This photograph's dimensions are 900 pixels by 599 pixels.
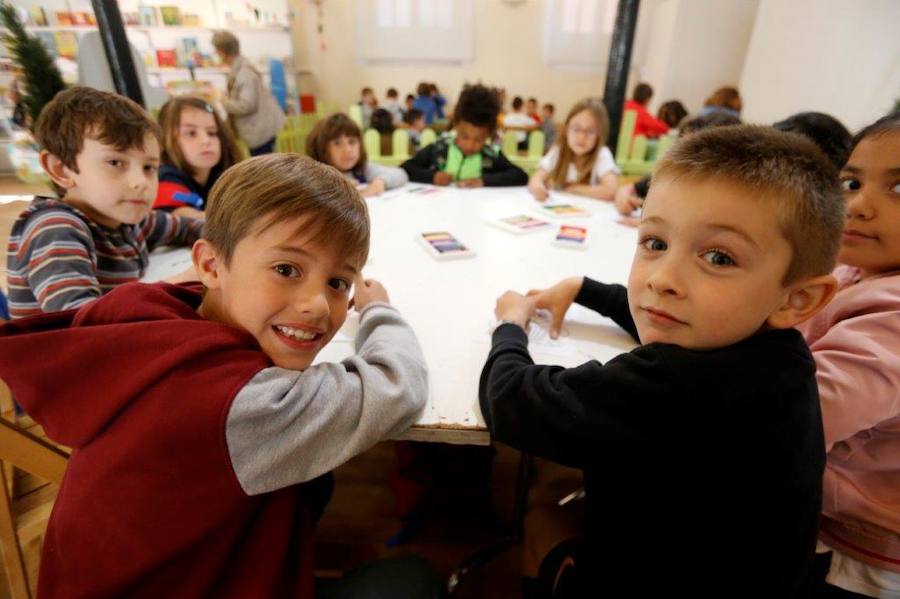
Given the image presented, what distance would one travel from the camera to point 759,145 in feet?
2.10

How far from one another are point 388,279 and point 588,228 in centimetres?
97

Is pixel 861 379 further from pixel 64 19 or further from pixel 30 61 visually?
pixel 64 19

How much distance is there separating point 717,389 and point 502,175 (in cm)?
217

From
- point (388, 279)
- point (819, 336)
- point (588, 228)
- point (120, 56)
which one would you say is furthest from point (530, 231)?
point (120, 56)

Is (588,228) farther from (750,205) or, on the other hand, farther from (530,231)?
(750,205)

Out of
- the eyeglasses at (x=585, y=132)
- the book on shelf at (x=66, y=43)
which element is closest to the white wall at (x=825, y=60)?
the eyeglasses at (x=585, y=132)

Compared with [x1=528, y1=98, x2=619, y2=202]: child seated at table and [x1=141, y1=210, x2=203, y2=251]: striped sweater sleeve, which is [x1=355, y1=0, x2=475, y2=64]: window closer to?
[x1=528, y1=98, x2=619, y2=202]: child seated at table

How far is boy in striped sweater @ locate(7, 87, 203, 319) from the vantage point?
104 cm

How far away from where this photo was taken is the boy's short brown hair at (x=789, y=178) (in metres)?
0.61

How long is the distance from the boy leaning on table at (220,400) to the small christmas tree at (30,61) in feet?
4.50

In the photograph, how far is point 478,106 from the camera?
102 inches

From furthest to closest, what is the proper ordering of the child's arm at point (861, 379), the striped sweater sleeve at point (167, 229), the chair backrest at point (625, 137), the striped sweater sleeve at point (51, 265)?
the chair backrest at point (625, 137)
the striped sweater sleeve at point (167, 229)
the striped sweater sleeve at point (51, 265)
the child's arm at point (861, 379)

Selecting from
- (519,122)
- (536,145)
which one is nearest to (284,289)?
(536,145)

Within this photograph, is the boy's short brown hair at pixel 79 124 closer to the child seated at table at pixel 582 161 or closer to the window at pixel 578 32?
the child seated at table at pixel 582 161
